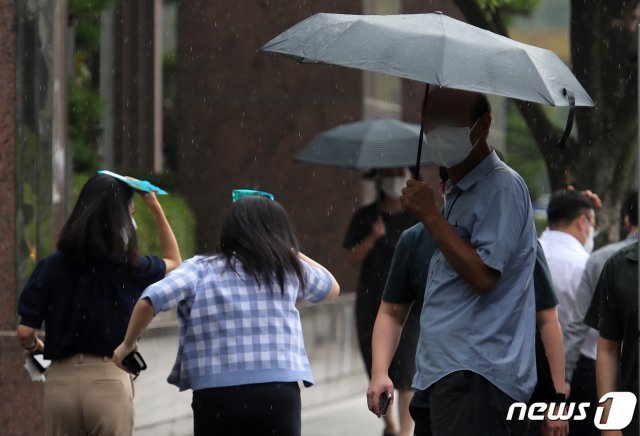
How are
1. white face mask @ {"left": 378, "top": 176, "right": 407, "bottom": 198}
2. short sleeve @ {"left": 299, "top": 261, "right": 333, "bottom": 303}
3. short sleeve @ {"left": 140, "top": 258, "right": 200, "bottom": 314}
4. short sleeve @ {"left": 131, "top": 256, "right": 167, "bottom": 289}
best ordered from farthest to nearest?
1. white face mask @ {"left": 378, "top": 176, "right": 407, "bottom": 198}
2. short sleeve @ {"left": 131, "top": 256, "right": 167, "bottom": 289}
3. short sleeve @ {"left": 299, "top": 261, "right": 333, "bottom": 303}
4. short sleeve @ {"left": 140, "top": 258, "right": 200, "bottom": 314}

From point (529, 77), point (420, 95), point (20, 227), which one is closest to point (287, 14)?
point (420, 95)

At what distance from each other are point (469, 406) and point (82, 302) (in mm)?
2425

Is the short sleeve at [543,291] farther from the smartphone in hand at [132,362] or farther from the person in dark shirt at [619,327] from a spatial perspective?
the smartphone in hand at [132,362]

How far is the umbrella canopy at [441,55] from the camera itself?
4859 millimetres

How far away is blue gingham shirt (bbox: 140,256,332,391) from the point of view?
5992mm

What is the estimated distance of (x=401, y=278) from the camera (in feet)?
18.2

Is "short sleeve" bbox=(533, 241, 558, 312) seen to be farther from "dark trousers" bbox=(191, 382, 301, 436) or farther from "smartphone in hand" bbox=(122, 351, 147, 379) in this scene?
"smartphone in hand" bbox=(122, 351, 147, 379)

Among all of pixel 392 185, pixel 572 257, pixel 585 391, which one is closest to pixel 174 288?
pixel 585 391

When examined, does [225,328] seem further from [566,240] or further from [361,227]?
[361,227]

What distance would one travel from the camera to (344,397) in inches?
540

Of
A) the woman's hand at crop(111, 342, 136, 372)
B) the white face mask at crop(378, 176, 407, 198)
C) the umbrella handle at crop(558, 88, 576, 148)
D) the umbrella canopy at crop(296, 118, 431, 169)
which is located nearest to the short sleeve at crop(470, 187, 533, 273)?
the umbrella handle at crop(558, 88, 576, 148)

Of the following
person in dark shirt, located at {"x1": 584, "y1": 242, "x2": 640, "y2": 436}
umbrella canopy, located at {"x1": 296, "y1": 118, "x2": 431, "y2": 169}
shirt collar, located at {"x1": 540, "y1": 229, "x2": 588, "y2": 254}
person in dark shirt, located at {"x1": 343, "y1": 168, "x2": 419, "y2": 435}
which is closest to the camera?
person in dark shirt, located at {"x1": 584, "y1": 242, "x2": 640, "y2": 436}

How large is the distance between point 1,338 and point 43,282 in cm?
277

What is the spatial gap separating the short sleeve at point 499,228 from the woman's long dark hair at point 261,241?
1.44 m
